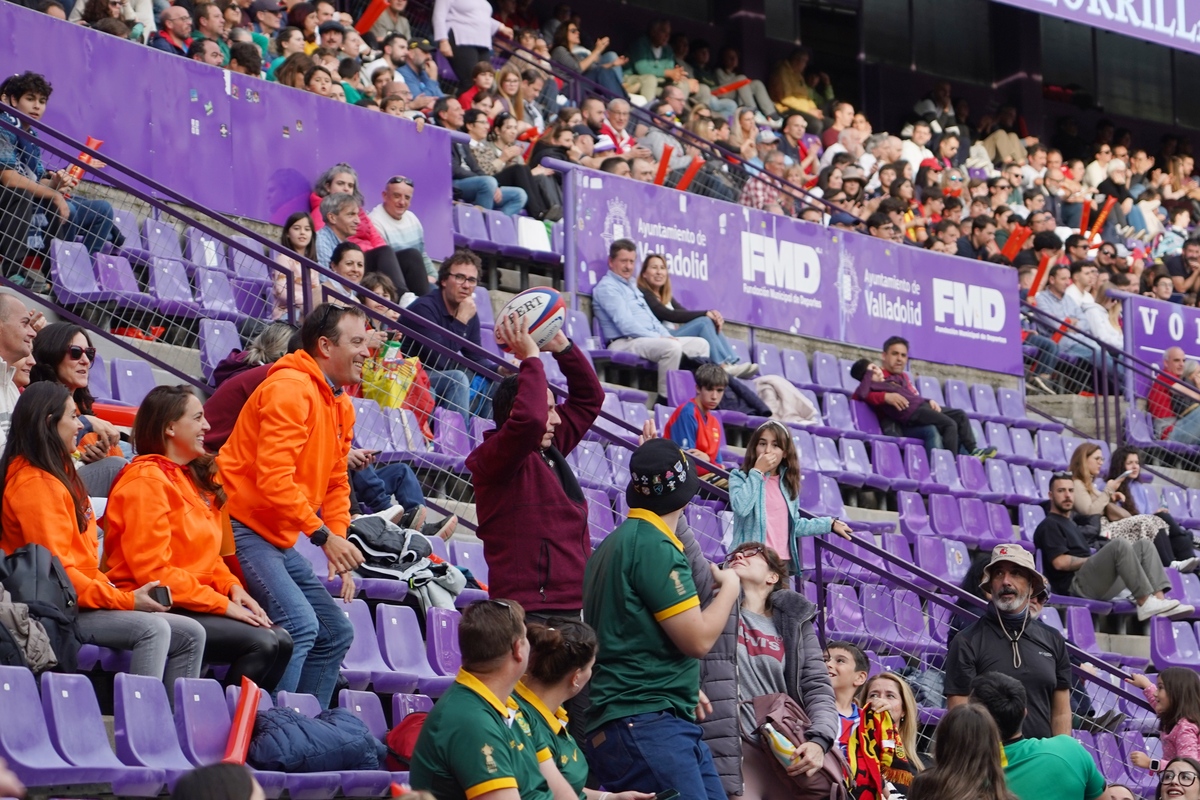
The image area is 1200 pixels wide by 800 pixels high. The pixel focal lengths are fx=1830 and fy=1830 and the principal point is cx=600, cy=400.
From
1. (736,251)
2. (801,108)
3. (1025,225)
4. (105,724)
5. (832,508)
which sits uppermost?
(801,108)

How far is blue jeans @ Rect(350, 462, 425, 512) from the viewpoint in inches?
321

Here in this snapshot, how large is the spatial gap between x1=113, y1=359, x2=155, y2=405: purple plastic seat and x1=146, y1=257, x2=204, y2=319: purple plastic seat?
76 centimetres

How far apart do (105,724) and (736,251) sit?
846 cm

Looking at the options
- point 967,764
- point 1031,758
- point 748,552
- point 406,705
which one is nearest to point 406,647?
point 406,705

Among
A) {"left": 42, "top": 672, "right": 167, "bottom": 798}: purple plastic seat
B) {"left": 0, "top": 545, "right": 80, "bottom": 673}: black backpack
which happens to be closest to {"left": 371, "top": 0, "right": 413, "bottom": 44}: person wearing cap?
{"left": 0, "top": 545, "right": 80, "bottom": 673}: black backpack

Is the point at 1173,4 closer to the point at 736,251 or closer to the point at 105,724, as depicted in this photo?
the point at 736,251

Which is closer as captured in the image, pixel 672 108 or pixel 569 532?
pixel 569 532

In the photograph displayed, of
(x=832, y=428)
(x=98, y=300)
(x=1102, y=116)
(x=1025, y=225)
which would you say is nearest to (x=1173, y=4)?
(x=1025, y=225)

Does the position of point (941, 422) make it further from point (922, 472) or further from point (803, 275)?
point (803, 275)

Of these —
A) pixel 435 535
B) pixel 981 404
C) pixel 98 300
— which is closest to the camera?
pixel 435 535

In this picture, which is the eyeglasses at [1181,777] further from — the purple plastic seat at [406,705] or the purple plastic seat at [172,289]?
the purple plastic seat at [172,289]

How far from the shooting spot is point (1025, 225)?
702 inches

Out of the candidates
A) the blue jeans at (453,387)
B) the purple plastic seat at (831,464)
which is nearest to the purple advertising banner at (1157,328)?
the purple plastic seat at (831,464)

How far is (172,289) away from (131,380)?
3.74 ft
